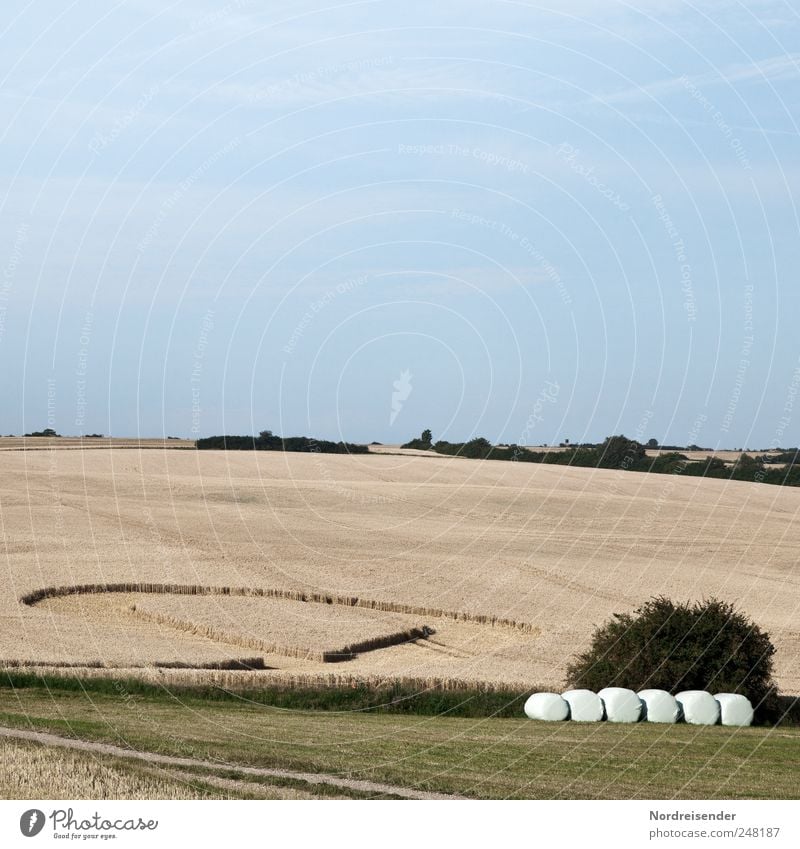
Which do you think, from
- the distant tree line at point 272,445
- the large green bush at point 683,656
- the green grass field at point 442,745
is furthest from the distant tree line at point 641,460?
the green grass field at point 442,745

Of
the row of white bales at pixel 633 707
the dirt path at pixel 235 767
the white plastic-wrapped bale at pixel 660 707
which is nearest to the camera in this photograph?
the dirt path at pixel 235 767

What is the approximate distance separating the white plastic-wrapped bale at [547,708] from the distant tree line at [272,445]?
2693 inches

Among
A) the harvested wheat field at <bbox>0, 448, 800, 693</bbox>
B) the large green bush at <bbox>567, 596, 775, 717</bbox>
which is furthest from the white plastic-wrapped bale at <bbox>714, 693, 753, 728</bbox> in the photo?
the harvested wheat field at <bbox>0, 448, 800, 693</bbox>

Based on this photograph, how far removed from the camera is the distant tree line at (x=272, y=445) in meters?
98.4

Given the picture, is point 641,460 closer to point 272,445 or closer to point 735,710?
point 272,445

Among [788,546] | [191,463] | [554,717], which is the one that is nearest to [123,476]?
[191,463]

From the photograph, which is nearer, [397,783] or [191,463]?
[397,783]

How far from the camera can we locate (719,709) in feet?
97.8

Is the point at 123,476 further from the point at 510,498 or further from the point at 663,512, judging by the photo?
the point at 663,512

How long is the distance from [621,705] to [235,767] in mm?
12381
